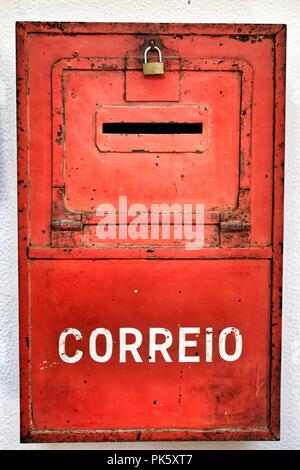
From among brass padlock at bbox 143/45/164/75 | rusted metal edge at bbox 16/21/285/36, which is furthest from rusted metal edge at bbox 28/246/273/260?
rusted metal edge at bbox 16/21/285/36

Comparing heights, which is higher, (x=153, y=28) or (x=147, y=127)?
(x=153, y=28)

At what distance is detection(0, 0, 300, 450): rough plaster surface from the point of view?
1677mm

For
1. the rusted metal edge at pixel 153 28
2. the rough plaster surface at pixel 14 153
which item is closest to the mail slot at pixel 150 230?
the rusted metal edge at pixel 153 28

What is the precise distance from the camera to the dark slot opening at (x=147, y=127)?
4.45 feet

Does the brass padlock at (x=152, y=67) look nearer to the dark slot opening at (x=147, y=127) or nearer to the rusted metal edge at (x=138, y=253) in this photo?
the dark slot opening at (x=147, y=127)

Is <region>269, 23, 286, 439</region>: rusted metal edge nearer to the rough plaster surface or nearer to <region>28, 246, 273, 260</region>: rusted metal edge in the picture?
<region>28, 246, 273, 260</region>: rusted metal edge

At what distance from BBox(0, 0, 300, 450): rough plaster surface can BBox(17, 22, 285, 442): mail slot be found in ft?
1.25

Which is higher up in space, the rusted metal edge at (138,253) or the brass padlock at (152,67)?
the brass padlock at (152,67)

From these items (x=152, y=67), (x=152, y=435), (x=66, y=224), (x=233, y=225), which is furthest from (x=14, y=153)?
(x=152, y=435)

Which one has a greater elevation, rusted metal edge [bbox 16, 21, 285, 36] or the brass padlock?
rusted metal edge [bbox 16, 21, 285, 36]

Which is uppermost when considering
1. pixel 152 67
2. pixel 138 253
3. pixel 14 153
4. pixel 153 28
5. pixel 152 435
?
pixel 153 28

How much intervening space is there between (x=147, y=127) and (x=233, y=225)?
0.36 meters

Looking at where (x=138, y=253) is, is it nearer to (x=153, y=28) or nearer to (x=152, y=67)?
(x=152, y=67)

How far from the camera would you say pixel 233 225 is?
1.36m
